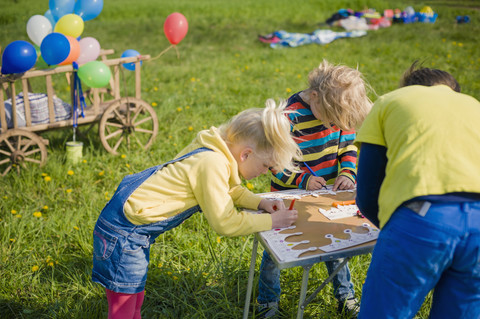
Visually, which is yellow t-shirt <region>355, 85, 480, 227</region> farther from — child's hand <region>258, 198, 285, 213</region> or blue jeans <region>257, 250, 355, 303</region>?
blue jeans <region>257, 250, 355, 303</region>

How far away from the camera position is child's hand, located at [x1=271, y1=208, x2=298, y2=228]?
170 centimetres

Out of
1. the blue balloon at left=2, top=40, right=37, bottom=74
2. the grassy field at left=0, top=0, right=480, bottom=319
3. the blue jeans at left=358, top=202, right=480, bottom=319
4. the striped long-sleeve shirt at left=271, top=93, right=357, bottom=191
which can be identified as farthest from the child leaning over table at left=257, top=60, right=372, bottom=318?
the blue balloon at left=2, top=40, right=37, bottom=74

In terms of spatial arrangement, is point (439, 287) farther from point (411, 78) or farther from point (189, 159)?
point (189, 159)

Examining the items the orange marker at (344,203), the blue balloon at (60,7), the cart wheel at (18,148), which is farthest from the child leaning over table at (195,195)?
the blue balloon at (60,7)

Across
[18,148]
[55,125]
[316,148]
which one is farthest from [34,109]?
[316,148]

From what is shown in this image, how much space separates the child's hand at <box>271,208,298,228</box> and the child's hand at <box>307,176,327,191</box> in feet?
1.39

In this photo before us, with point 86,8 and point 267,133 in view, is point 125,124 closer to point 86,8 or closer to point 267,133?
point 86,8

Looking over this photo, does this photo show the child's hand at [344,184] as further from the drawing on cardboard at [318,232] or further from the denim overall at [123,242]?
the denim overall at [123,242]

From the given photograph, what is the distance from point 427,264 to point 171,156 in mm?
3028

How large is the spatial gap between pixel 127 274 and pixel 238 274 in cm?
91

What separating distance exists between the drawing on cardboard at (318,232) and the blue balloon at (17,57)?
99.3 inches

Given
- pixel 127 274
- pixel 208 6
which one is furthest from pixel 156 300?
pixel 208 6

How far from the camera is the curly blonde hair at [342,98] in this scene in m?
2.07

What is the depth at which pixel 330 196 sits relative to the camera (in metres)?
2.05
